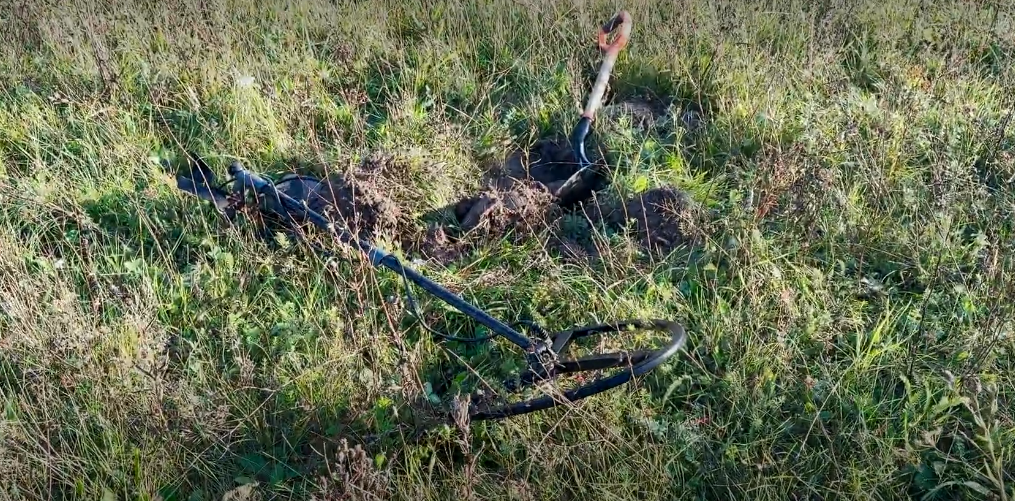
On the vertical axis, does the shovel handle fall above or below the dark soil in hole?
above

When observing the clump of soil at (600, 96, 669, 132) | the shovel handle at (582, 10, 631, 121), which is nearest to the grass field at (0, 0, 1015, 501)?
the clump of soil at (600, 96, 669, 132)

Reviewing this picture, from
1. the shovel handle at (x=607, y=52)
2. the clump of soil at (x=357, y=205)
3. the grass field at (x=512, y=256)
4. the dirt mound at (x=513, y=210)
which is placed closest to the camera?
the grass field at (x=512, y=256)

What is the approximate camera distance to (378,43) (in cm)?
477

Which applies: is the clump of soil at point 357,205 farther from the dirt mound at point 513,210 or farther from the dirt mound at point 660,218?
the dirt mound at point 660,218

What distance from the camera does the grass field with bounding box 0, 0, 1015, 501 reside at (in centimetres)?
249

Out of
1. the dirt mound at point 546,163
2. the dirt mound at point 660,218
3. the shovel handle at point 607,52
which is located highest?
the shovel handle at point 607,52

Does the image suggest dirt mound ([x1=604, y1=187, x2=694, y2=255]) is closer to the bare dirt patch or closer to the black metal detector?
the bare dirt patch

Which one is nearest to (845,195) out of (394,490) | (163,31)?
(394,490)

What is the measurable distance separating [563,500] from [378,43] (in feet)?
10.7

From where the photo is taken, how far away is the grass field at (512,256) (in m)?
2.49

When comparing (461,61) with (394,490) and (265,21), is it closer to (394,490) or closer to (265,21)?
(265,21)

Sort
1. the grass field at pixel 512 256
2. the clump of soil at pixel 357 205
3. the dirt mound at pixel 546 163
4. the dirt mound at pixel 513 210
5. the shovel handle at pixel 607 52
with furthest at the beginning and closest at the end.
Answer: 1. the shovel handle at pixel 607 52
2. the dirt mound at pixel 546 163
3. the dirt mound at pixel 513 210
4. the clump of soil at pixel 357 205
5. the grass field at pixel 512 256

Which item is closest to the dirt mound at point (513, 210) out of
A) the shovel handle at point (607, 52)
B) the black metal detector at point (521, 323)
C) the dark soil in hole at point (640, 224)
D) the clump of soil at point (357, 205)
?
the dark soil in hole at point (640, 224)

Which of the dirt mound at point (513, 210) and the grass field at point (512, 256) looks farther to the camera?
the dirt mound at point (513, 210)
